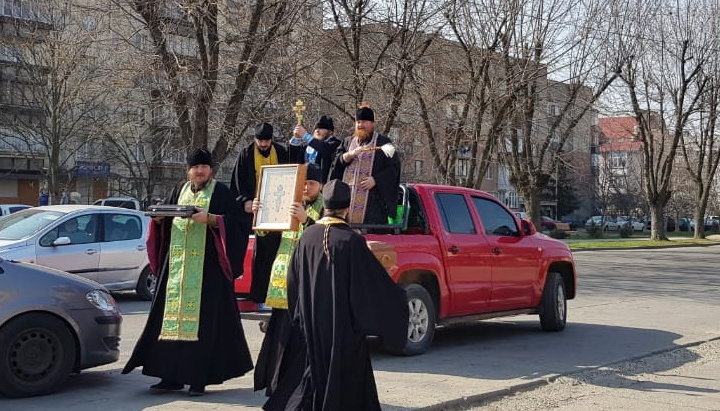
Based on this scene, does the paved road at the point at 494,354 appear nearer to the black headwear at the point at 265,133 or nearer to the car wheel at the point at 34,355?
the car wheel at the point at 34,355

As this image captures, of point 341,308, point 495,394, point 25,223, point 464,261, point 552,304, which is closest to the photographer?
point 341,308

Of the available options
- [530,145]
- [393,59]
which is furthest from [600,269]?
[393,59]

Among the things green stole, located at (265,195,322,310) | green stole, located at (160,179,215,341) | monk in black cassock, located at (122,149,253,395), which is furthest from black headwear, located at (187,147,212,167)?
green stole, located at (265,195,322,310)

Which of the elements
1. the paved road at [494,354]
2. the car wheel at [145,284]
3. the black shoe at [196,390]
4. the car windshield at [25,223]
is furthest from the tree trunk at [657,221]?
the black shoe at [196,390]

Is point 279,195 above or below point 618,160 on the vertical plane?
below

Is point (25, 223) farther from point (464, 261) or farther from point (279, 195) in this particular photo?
point (279, 195)

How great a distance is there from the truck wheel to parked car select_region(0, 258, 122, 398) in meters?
5.99

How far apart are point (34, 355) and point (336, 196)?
3.31m

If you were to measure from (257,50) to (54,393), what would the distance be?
36.8 feet

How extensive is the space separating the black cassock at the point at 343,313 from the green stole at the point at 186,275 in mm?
1852

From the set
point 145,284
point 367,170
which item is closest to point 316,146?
point 367,170

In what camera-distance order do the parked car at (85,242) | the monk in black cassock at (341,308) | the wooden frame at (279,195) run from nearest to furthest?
the monk in black cassock at (341,308), the wooden frame at (279,195), the parked car at (85,242)

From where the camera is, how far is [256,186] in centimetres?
820

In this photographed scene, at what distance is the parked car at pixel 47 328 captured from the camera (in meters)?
7.01
